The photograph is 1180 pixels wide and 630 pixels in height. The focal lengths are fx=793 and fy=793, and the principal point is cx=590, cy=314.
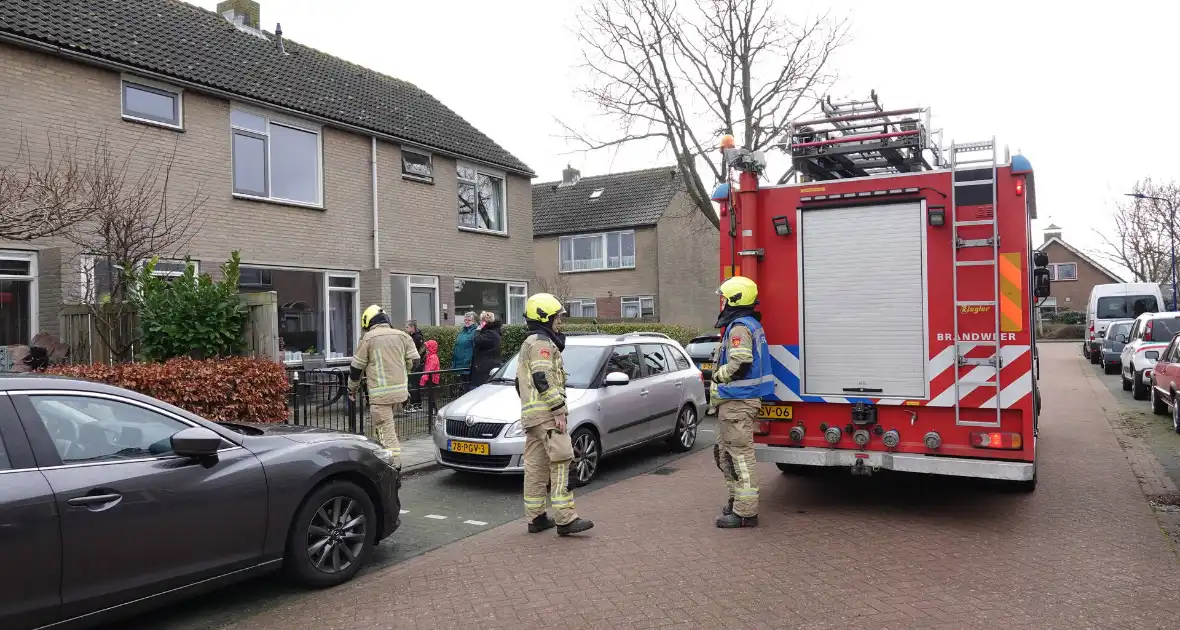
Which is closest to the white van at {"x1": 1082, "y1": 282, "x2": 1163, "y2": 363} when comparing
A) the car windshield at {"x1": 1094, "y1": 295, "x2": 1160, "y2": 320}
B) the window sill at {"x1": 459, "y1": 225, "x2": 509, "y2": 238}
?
the car windshield at {"x1": 1094, "y1": 295, "x2": 1160, "y2": 320}

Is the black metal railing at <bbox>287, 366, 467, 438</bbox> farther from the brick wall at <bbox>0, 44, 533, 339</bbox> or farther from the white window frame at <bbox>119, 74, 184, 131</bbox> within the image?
the white window frame at <bbox>119, 74, 184, 131</bbox>

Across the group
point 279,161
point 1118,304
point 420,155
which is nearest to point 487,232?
point 420,155

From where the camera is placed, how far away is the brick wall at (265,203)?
10.7m

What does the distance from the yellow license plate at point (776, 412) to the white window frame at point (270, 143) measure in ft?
33.3

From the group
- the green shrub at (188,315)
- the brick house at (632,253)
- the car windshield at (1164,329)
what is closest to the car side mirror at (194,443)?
the green shrub at (188,315)

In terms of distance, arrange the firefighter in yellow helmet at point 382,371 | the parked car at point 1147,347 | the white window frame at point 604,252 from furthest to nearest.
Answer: the white window frame at point 604,252 < the parked car at point 1147,347 < the firefighter in yellow helmet at point 382,371

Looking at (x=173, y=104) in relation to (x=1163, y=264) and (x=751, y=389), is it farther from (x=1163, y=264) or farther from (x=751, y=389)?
(x=1163, y=264)

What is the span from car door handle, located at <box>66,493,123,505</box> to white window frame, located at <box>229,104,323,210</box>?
10.2 metres

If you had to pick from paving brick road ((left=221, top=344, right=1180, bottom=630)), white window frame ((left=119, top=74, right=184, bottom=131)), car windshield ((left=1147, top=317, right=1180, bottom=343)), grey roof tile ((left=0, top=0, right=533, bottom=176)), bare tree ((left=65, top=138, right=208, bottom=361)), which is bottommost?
paving brick road ((left=221, top=344, right=1180, bottom=630))

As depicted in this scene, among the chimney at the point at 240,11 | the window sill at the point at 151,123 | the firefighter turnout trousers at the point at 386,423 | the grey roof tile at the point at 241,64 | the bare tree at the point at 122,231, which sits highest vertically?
the chimney at the point at 240,11

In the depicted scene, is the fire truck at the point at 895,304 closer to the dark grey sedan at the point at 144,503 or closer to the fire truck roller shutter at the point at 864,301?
the fire truck roller shutter at the point at 864,301

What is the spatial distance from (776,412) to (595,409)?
222 cm

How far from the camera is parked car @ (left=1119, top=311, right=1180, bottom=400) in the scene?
581 inches

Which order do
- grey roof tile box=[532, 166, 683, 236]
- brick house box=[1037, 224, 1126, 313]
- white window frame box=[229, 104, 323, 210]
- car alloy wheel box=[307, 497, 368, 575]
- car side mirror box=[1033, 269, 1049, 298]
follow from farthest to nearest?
brick house box=[1037, 224, 1126, 313] → grey roof tile box=[532, 166, 683, 236] → white window frame box=[229, 104, 323, 210] → car side mirror box=[1033, 269, 1049, 298] → car alloy wheel box=[307, 497, 368, 575]
